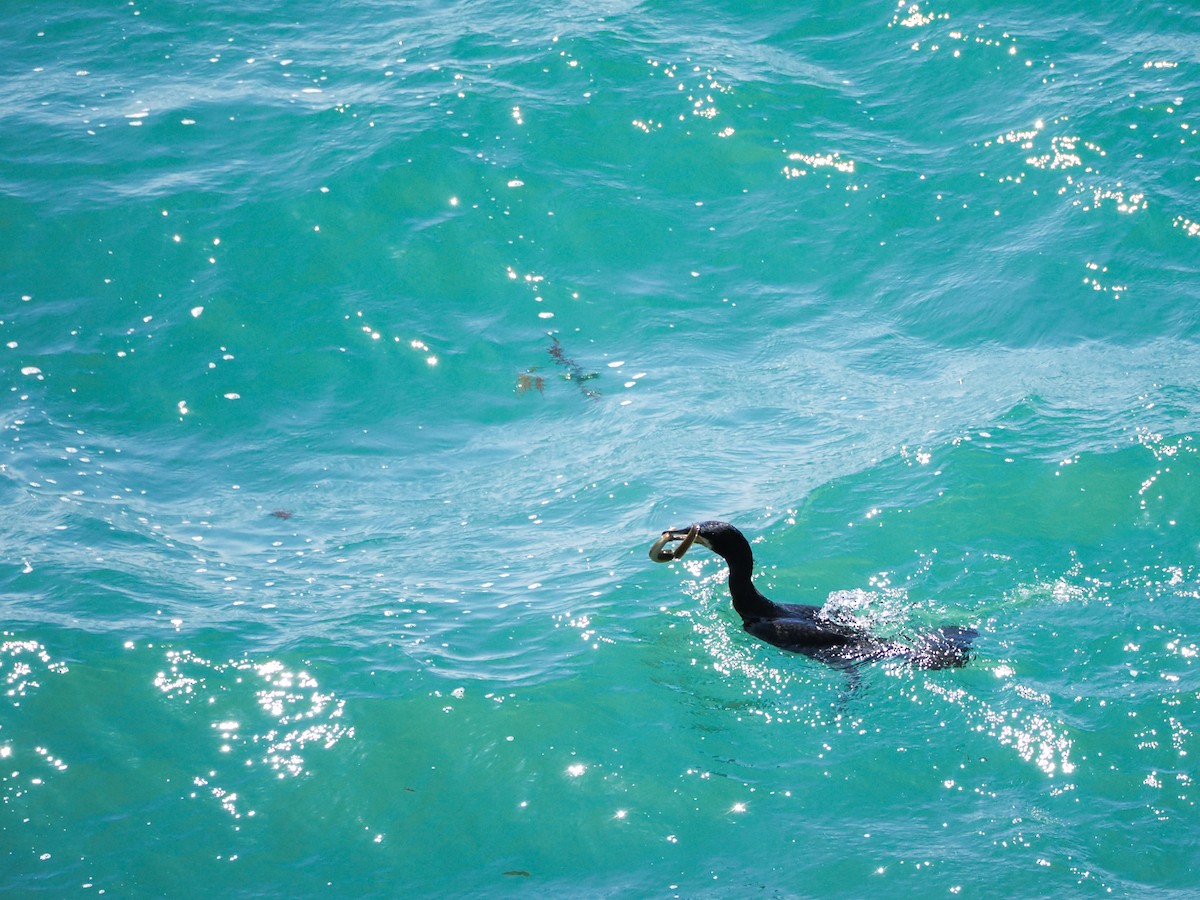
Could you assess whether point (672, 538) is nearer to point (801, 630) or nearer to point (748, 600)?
point (748, 600)

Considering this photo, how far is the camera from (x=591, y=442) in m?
10.4

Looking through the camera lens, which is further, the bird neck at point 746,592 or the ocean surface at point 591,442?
the bird neck at point 746,592

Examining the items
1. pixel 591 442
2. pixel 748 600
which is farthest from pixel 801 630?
pixel 591 442

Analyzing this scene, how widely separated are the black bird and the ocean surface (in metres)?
0.14

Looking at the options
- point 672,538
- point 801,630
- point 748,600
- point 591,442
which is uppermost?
point 672,538

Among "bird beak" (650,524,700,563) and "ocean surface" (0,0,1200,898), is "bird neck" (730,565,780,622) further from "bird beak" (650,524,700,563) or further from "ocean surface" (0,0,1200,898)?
"bird beak" (650,524,700,563)

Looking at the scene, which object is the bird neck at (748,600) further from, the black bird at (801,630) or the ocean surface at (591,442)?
the ocean surface at (591,442)

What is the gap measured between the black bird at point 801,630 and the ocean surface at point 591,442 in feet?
0.47

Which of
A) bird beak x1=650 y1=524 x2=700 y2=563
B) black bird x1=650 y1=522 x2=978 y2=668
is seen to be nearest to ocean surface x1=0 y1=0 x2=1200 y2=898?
black bird x1=650 y1=522 x2=978 y2=668

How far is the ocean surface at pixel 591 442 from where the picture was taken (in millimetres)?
6941

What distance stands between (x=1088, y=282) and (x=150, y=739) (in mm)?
9582

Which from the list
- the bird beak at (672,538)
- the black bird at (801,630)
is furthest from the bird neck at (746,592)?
the bird beak at (672,538)

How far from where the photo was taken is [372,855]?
681 centimetres

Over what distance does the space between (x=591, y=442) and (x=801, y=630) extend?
3194mm
